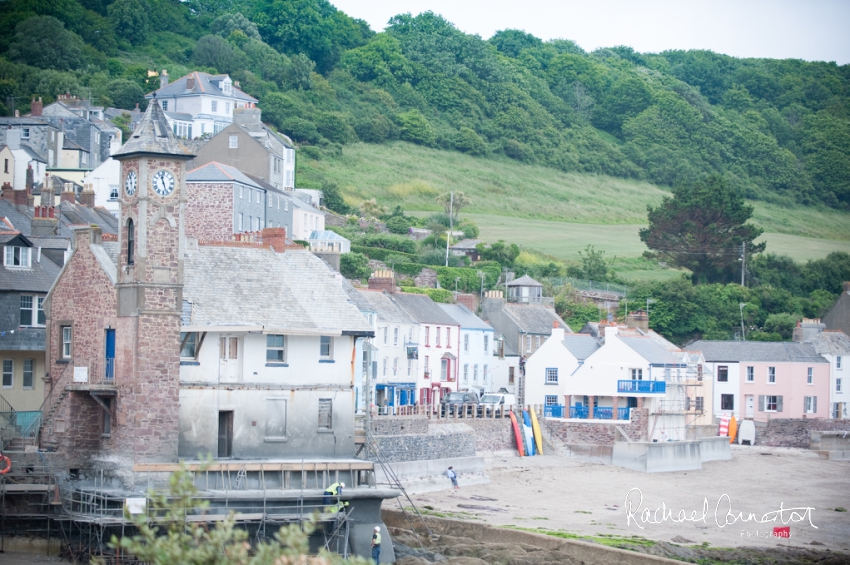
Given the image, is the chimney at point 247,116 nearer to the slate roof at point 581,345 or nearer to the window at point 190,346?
the slate roof at point 581,345

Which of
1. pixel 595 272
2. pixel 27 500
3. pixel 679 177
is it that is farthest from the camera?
pixel 679 177

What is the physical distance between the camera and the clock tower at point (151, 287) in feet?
111

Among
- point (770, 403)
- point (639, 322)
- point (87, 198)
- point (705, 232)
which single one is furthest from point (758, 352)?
point (87, 198)

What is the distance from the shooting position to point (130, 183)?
35125 millimetres

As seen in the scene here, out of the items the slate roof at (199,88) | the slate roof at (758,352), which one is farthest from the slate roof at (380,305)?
the slate roof at (199,88)

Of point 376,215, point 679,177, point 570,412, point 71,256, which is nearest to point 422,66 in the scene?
point 679,177

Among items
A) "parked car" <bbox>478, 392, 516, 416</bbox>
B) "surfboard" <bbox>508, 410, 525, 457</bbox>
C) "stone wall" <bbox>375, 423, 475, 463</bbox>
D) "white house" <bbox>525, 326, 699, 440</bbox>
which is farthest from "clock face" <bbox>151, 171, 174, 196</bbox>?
"white house" <bbox>525, 326, 699, 440</bbox>

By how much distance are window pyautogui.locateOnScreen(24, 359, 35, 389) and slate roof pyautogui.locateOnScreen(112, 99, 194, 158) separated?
9.94m

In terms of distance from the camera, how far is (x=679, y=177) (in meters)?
158

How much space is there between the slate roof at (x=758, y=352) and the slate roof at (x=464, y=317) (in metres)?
13.7

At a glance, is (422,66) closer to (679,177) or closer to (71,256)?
(679,177)

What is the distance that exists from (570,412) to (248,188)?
2116 cm

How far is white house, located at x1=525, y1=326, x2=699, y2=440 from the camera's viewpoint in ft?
184

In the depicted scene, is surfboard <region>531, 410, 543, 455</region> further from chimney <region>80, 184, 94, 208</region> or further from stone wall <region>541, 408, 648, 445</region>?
chimney <region>80, 184, 94, 208</region>
